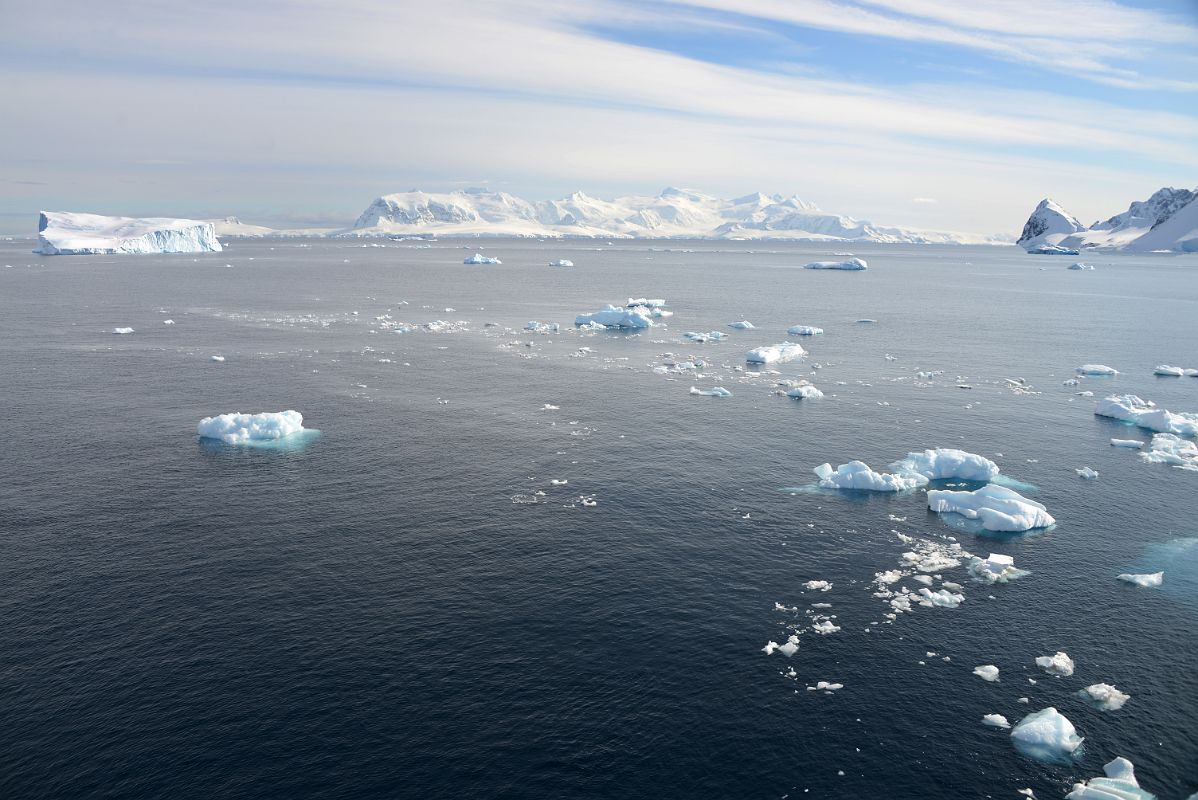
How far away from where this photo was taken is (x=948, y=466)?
70.4 meters

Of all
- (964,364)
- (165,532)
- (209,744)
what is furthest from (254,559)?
(964,364)

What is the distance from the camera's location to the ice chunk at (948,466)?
69.3m

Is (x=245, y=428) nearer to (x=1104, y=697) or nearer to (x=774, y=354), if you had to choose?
(x=1104, y=697)

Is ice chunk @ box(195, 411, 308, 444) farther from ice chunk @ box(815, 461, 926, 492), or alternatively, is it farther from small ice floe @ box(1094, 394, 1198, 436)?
small ice floe @ box(1094, 394, 1198, 436)

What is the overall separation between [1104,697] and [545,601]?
1271 inches

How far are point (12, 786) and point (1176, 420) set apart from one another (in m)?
108

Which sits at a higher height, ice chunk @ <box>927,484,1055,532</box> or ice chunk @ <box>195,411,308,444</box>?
ice chunk @ <box>195,411,308,444</box>

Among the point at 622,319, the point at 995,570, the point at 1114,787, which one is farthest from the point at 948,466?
the point at 622,319

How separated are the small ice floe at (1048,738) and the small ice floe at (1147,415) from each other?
211 ft

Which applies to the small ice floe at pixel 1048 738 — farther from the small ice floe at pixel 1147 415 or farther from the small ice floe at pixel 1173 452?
the small ice floe at pixel 1147 415

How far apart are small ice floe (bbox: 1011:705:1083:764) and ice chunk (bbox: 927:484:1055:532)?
25205 mm

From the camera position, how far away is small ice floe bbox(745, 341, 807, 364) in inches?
4715

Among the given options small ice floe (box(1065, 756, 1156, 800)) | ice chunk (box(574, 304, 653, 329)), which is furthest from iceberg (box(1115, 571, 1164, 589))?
ice chunk (box(574, 304, 653, 329))

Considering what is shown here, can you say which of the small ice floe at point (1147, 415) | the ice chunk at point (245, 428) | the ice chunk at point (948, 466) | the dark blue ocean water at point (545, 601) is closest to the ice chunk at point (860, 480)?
the dark blue ocean water at point (545, 601)
